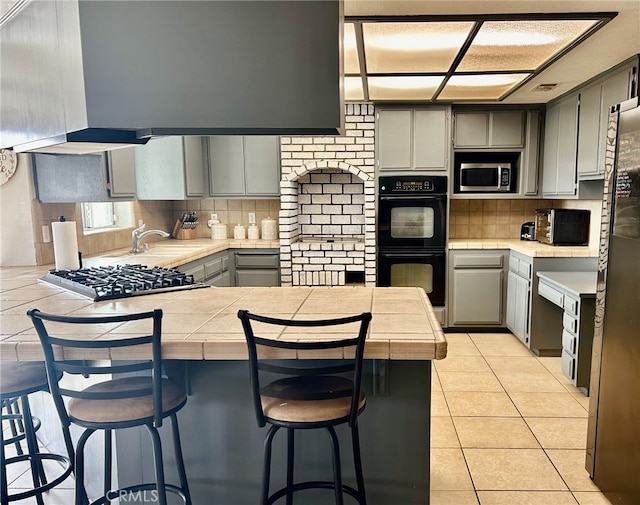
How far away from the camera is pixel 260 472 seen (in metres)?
2.04

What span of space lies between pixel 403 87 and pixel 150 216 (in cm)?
275

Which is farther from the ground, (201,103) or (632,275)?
(201,103)

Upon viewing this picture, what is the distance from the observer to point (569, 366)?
3.56m

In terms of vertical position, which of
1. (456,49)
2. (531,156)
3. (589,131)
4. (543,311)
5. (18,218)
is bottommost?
(543,311)

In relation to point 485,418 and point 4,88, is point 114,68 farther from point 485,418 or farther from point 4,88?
point 485,418

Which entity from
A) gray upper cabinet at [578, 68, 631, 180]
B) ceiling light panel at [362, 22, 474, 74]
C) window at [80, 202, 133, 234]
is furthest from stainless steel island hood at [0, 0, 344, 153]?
gray upper cabinet at [578, 68, 631, 180]

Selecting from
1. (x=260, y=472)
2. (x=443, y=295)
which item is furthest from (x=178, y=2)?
(x=443, y=295)

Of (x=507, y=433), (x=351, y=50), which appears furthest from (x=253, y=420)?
(x=351, y=50)

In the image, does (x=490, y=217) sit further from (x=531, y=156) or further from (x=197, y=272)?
(x=197, y=272)

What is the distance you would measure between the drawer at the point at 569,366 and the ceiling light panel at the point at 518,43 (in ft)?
6.71

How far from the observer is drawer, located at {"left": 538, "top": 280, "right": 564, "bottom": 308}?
368 centimetres

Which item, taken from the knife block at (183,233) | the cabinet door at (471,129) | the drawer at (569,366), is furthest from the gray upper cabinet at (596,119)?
the knife block at (183,233)

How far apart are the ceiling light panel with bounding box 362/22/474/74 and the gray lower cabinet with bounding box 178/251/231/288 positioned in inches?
81.5

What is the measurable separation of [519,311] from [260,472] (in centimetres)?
326
